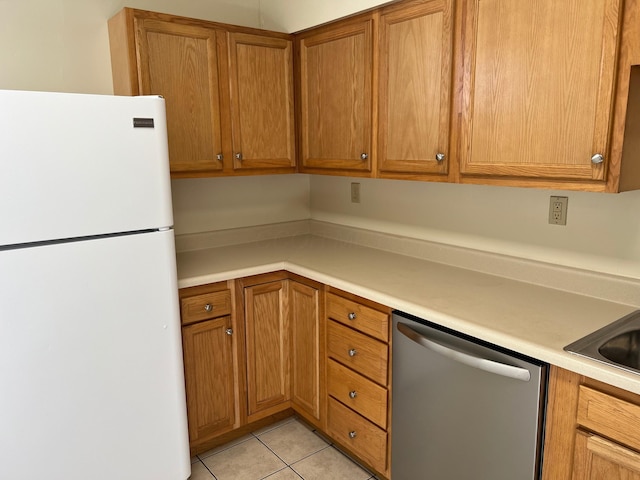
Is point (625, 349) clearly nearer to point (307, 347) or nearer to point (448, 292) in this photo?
point (448, 292)

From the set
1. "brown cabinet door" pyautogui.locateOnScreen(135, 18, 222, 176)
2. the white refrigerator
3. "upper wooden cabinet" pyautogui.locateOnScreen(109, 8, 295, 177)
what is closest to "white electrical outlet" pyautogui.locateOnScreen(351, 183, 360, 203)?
"upper wooden cabinet" pyautogui.locateOnScreen(109, 8, 295, 177)

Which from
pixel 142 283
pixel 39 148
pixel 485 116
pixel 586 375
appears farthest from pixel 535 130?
pixel 39 148

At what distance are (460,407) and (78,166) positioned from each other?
1478 millimetres

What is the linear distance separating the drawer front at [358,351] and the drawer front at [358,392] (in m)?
0.03

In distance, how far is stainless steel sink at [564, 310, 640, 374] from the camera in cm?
135

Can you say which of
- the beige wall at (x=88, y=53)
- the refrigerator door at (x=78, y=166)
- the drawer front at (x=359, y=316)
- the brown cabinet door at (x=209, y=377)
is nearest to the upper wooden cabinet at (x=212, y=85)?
the beige wall at (x=88, y=53)

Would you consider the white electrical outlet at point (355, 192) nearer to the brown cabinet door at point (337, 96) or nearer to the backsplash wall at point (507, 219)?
the backsplash wall at point (507, 219)

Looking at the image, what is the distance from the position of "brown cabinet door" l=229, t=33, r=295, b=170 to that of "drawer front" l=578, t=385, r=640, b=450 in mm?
1781

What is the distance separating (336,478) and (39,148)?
5.75ft

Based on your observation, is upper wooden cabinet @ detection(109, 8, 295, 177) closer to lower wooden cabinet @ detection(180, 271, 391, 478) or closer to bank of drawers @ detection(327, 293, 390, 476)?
lower wooden cabinet @ detection(180, 271, 391, 478)

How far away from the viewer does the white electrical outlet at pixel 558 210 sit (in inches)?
72.2

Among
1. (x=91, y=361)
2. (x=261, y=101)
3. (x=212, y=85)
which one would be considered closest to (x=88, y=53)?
(x=212, y=85)

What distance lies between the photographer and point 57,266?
1597 mm

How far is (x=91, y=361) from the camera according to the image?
67.3 inches
